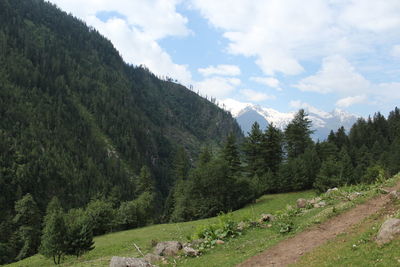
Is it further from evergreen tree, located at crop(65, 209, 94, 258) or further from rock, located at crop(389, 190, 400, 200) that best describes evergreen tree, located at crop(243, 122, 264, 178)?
rock, located at crop(389, 190, 400, 200)

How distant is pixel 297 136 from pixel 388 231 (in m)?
63.9

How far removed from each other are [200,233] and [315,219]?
8933 mm

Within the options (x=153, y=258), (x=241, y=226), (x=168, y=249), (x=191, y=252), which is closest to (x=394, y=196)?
(x=241, y=226)

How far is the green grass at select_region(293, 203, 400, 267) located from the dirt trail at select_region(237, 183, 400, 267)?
87cm

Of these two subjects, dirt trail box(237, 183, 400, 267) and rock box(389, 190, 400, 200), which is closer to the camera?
dirt trail box(237, 183, 400, 267)

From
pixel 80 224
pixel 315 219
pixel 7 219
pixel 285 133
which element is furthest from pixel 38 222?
pixel 315 219

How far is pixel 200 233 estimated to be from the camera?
938 inches

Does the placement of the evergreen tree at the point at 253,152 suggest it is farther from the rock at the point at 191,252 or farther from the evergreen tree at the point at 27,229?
the evergreen tree at the point at 27,229

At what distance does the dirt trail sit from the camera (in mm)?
16266

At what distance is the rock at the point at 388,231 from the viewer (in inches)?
524

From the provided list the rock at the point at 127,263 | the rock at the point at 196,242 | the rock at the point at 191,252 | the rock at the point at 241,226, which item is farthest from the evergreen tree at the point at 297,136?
the rock at the point at 127,263

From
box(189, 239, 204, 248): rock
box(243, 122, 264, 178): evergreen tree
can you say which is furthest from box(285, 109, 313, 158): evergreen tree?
box(189, 239, 204, 248): rock

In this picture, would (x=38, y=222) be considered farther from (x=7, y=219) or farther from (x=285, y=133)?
(x=285, y=133)

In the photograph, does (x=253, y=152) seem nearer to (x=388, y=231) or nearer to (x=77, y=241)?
(x=77, y=241)
